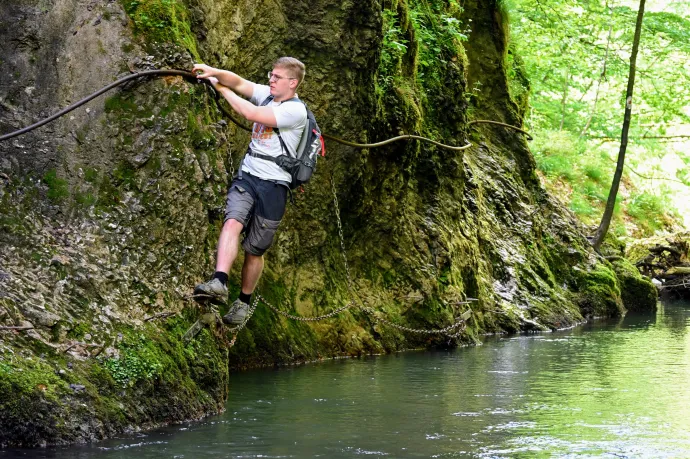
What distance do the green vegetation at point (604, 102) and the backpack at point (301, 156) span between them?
12703 millimetres

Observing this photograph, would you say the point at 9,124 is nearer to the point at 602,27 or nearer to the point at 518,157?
the point at 518,157

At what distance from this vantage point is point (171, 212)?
8.20 meters

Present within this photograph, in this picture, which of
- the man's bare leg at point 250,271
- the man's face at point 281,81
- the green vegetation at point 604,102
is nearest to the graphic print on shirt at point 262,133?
the man's face at point 281,81

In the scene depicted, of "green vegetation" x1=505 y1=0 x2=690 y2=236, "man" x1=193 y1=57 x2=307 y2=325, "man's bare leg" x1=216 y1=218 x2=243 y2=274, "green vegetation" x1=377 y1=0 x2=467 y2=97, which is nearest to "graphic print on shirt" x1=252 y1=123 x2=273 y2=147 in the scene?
"man" x1=193 y1=57 x2=307 y2=325

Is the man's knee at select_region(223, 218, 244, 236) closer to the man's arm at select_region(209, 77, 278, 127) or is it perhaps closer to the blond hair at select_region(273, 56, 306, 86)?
the man's arm at select_region(209, 77, 278, 127)

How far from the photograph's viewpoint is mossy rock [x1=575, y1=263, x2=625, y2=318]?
19.7 meters

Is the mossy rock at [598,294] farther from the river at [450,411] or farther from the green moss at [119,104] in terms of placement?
the green moss at [119,104]

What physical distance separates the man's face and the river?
259 centimetres

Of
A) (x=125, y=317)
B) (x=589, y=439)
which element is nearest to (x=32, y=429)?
(x=125, y=317)

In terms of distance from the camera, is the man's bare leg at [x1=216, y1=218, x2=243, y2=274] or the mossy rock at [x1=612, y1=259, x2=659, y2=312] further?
the mossy rock at [x1=612, y1=259, x2=659, y2=312]

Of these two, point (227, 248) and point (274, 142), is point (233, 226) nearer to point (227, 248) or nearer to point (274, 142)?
point (227, 248)

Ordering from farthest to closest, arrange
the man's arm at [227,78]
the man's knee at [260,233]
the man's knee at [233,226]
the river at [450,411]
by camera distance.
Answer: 1. the man's knee at [260,233]
2. the man's arm at [227,78]
3. the man's knee at [233,226]
4. the river at [450,411]

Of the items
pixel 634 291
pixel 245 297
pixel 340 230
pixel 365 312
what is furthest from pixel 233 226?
pixel 634 291

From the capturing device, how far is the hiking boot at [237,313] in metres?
8.43
